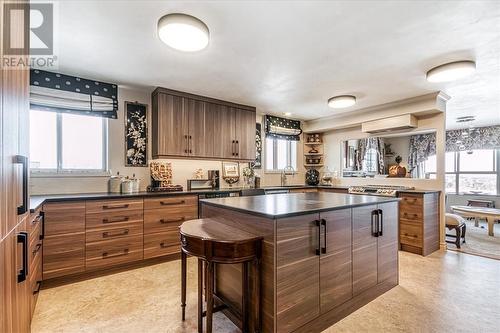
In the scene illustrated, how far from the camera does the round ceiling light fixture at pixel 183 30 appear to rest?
1.92 meters

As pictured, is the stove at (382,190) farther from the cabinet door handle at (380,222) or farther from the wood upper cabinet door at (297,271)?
the wood upper cabinet door at (297,271)

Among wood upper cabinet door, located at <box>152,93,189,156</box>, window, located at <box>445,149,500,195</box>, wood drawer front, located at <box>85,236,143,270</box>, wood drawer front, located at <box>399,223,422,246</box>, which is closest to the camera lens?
wood drawer front, located at <box>85,236,143,270</box>

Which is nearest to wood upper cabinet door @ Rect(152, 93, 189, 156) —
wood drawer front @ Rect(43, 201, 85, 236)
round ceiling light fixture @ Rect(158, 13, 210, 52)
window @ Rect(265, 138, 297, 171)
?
wood drawer front @ Rect(43, 201, 85, 236)

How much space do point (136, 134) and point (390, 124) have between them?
4303 mm

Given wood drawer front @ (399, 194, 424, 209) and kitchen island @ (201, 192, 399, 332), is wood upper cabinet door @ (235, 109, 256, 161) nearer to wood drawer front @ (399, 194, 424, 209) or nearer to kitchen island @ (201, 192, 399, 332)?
kitchen island @ (201, 192, 399, 332)

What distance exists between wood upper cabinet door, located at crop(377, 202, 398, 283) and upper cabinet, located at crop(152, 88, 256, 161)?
2.63m

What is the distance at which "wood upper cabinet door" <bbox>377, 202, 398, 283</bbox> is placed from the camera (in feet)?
8.07

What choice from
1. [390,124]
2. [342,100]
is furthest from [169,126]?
[390,124]

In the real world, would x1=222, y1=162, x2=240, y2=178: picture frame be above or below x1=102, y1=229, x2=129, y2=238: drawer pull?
above

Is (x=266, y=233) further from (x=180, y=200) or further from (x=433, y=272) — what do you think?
(x=433, y=272)

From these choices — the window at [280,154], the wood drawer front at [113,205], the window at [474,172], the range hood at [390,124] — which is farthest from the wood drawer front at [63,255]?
the window at [474,172]

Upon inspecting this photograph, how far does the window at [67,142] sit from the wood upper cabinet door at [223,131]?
1666 mm

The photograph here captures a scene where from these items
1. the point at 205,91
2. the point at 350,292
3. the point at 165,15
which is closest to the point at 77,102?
the point at 205,91

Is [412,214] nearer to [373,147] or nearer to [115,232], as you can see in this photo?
[373,147]
